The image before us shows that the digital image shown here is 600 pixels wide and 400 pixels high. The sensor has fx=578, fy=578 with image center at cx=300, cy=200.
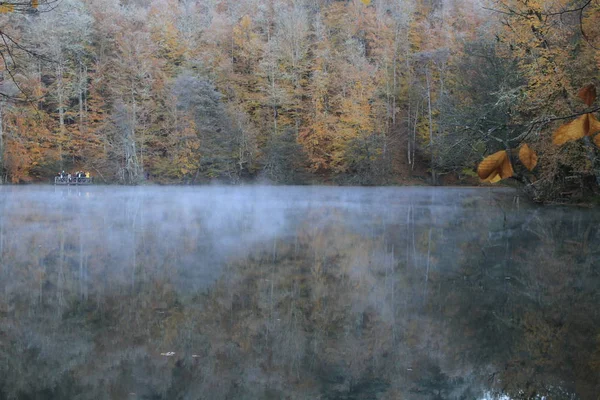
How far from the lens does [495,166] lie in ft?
4.68

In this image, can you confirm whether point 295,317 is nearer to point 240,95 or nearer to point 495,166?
point 495,166

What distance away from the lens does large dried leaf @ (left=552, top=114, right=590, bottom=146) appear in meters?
1.51

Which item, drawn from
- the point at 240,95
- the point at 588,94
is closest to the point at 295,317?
the point at 588,94

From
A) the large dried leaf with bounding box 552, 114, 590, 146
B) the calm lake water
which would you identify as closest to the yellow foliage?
the large dried leaf with bounding box 552, 114, 590, 146

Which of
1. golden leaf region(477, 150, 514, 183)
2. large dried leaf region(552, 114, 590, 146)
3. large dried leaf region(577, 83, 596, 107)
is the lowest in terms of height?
golden leaf region(477, 150, 514, 183)

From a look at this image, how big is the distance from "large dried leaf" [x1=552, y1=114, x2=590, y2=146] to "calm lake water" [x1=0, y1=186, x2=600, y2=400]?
2.44 metres

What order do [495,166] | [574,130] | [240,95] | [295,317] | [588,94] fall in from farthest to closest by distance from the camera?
[240,95], [295,317], [588,94], [574,130], [495,166]

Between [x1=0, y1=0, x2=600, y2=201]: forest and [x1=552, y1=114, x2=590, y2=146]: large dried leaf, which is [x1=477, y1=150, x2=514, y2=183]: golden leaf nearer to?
[x1=552, y1=114, x2=590, y2=146]: large dried leaf

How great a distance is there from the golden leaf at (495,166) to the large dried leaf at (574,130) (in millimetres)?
192

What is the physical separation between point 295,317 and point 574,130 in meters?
4.18

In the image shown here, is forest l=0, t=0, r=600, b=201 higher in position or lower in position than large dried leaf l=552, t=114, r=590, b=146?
higher

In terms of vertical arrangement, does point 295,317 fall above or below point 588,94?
below

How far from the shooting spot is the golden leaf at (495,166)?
142 centimetres

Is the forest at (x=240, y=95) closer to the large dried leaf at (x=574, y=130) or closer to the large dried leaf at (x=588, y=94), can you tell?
the large dried leaf at (x=588, y=94)
